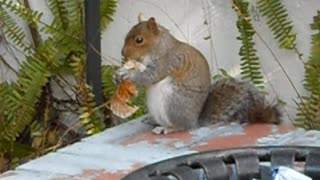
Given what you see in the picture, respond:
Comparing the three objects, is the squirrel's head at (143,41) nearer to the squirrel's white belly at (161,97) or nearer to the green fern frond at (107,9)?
the squirrel's white belly at (161,97)

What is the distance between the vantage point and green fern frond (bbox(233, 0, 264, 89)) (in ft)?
12.5

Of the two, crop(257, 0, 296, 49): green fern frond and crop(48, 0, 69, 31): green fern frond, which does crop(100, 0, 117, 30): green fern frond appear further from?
crop(257, 0, 296, 49): green fern frond

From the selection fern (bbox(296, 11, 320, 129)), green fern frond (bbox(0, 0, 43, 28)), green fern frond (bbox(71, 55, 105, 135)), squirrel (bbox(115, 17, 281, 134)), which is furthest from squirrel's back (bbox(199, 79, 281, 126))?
green fern frond (bbox(0, 0, 43, 28))

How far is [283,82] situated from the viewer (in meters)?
3.87

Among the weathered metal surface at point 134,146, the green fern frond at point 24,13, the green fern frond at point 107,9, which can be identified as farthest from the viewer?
the green fern frond at point 24,13

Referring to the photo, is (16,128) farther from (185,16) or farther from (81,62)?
(185,16)

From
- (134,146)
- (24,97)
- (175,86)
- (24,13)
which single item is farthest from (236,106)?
(24,13)

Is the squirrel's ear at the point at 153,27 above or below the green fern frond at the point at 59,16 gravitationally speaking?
below

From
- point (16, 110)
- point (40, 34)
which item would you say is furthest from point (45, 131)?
point (40, 34)

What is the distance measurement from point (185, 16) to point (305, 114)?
0.70 m

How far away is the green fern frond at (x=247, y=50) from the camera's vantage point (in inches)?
150

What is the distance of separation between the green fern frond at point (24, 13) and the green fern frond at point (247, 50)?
1022mm

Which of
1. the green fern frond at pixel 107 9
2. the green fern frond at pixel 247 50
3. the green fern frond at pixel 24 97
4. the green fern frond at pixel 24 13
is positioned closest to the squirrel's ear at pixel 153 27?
the green fern frond at pixel 247 50

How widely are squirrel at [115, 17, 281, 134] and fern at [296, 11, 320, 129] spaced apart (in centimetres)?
32
